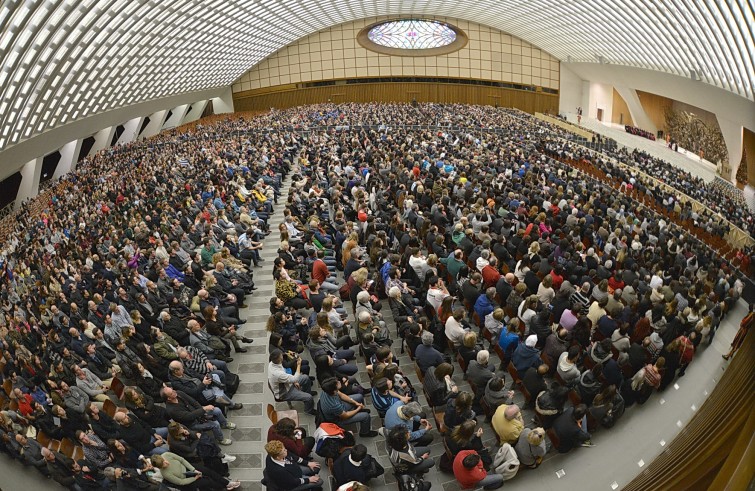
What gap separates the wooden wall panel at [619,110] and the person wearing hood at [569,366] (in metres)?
45.7

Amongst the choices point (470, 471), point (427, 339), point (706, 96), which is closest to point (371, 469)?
point (470, 471)

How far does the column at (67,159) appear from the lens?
3341 cm

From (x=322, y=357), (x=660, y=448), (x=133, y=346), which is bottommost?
(x=660, y=448)

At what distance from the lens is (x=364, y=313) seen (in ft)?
24.7

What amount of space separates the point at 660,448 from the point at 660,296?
315 centimetres

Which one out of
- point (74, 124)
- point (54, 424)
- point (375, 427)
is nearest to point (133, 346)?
point (54, 424)

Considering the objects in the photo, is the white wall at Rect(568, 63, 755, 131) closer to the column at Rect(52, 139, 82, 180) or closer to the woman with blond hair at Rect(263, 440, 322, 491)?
the woman with blond hair at Rect(263, 440, 322, 491)

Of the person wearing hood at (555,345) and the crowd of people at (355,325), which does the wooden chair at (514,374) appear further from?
the person wearing hood at (555,345)

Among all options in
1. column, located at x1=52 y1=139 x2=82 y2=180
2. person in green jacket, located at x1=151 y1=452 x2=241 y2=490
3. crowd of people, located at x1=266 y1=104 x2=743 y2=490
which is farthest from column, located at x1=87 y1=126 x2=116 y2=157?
person in green jacket, located at x1=151 y1=452 x2=241 y2=490

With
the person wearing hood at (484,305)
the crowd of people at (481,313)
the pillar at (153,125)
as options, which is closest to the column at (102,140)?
the pillar at (153,125)

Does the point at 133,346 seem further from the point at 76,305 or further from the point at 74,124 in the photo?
the point at 74,124

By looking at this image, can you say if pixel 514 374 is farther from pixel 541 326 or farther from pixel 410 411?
pixel 410 411

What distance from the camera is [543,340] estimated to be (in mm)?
8172

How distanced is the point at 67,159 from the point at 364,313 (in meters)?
34.1
